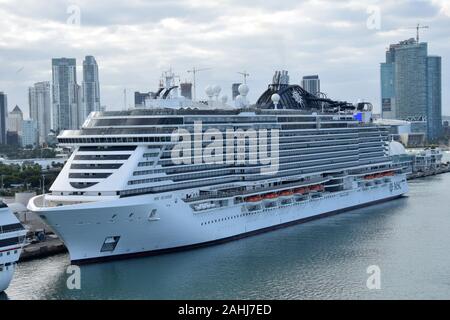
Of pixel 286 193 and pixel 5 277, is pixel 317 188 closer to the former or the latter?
pixel 286 193

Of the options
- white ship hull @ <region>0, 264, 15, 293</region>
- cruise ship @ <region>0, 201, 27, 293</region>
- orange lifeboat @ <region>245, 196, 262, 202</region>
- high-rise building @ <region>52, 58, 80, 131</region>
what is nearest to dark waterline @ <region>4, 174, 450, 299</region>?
white ship hull @ <region>0, 264, 15, 293</region>

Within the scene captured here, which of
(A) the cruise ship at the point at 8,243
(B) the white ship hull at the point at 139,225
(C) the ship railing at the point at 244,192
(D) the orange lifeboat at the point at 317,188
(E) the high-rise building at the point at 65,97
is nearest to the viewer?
(A) the cruise ship at the point at 8,243

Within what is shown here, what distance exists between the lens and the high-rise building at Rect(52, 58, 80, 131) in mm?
126312

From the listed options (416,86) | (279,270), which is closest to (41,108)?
(416,86)

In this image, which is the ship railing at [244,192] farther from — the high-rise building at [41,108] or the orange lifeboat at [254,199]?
the high-rise building at [41,108]

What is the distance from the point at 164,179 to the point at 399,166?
78.0 ft

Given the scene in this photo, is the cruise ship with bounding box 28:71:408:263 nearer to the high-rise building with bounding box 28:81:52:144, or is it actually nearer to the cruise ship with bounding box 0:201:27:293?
the cruise ship with bounding box 0:201:27:293

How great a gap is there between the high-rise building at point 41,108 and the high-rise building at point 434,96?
8660cm

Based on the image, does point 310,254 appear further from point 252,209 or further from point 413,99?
point 413,99

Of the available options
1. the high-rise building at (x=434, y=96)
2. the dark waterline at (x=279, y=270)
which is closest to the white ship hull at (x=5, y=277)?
the dark waterline at (x=279, y=270)

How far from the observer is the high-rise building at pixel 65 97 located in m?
126

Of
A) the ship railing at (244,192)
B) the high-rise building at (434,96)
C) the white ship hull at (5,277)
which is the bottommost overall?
the white ship hull at (5,277)

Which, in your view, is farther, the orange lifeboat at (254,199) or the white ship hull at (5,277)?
the orange lifeboat at (254,199)

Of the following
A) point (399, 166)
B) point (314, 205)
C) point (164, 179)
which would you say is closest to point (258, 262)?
point (164, 179)
